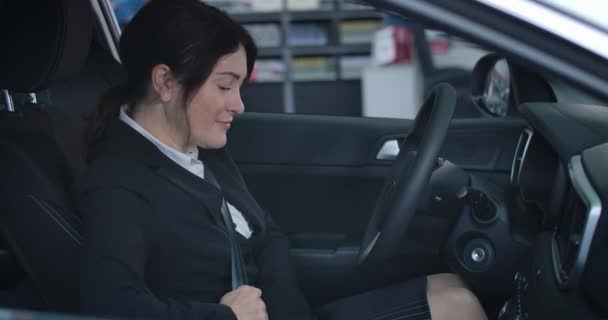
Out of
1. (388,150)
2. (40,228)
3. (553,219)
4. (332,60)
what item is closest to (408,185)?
(553,219)

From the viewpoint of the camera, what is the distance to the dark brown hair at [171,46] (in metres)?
1.36

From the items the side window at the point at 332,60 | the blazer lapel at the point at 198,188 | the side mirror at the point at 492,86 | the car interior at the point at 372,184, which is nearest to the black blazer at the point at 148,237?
the blazer lapel at the point at 198,188

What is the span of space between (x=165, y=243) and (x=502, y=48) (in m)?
0.62

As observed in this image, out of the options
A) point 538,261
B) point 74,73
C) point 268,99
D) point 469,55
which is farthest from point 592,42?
point 268,99

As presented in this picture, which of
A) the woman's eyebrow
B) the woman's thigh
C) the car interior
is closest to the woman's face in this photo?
the woman's eyebrow

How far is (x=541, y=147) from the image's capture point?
160cm

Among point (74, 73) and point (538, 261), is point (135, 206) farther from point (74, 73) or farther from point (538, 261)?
point (538, 261)

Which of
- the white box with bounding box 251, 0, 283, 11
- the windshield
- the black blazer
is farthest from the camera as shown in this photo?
the white box with bounding box 251, 0, 283, 11

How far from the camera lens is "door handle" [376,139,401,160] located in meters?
2.14

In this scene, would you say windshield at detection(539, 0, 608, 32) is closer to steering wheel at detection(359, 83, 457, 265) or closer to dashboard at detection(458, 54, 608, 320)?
dashboard at detection(458, 54, 608, 320)

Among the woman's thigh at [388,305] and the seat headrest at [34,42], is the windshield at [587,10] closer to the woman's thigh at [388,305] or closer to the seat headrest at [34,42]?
the woman's thigh at [388,305]

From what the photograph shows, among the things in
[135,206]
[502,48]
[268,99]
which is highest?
[502,48]

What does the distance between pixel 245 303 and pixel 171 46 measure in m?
0.47

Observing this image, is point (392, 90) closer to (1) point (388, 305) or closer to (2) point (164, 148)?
(1) point (388, 305)
